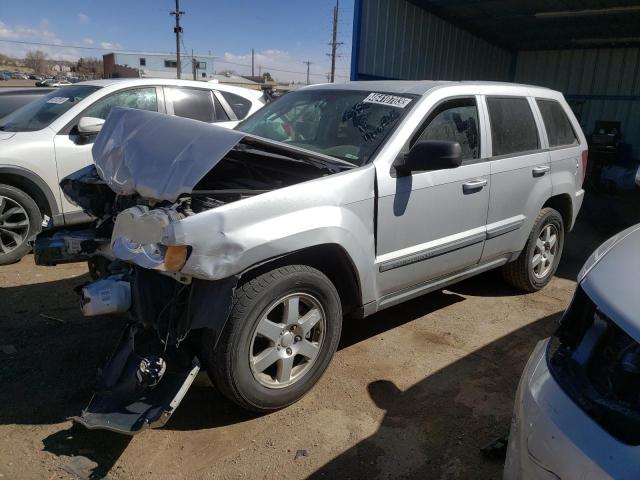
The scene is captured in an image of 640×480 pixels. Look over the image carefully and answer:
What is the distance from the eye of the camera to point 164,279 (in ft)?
8.95

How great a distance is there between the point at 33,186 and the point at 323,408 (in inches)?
156

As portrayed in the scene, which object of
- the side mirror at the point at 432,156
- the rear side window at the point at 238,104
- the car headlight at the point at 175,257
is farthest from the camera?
the rear side window at the point at 238,104

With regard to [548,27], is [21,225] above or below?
below

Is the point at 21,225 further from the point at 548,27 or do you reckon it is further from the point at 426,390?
the point at 548,27

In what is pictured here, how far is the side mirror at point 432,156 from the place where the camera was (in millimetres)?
3193

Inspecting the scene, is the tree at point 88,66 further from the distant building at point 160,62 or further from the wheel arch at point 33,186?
the wheel arch at point 33,186

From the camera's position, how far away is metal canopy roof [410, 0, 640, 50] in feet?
33.0

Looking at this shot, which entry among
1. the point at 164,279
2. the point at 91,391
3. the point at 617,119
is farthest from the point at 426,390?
the point at 617,119

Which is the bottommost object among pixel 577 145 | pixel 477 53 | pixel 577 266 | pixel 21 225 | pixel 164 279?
pixel 577 266

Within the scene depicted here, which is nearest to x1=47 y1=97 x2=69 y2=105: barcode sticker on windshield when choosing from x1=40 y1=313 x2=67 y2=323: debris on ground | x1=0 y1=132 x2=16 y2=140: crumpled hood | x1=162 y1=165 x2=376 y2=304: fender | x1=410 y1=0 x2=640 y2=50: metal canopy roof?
x1=0 y1=132 x2=16 y2=140: crumpled hood

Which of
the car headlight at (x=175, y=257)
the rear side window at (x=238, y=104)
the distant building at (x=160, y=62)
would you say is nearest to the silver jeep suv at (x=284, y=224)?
the car headlight at (x=175, y=257)

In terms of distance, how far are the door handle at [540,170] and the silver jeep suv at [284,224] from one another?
0.08ft

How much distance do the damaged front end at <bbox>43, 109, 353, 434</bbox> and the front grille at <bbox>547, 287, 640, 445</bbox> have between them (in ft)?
4.80

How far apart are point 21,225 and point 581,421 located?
5.33 meters
